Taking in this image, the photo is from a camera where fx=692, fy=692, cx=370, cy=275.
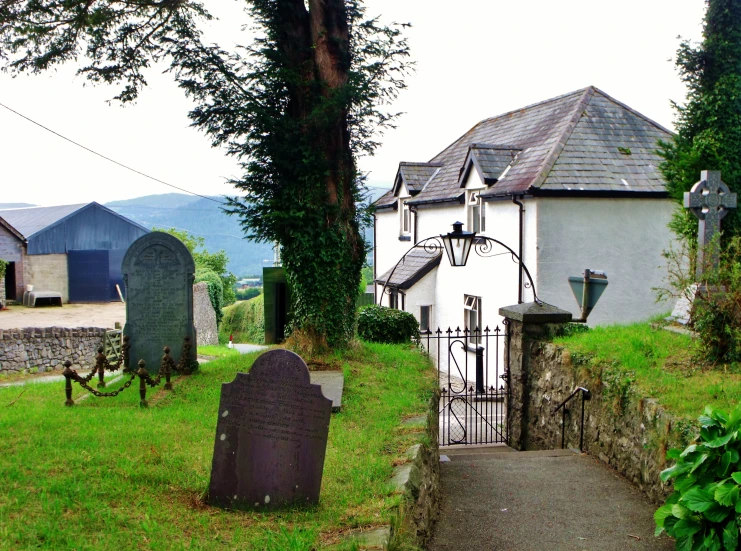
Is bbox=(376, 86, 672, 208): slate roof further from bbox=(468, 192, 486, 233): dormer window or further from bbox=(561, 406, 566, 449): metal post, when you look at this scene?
bbox=(561, 406, 566, 449): metal post

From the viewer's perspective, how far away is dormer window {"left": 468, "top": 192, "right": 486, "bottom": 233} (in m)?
20.8

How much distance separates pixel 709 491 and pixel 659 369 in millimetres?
3576

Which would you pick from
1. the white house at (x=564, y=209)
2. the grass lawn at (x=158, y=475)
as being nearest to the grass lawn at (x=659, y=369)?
the grass lawn at (x=158, y=475)

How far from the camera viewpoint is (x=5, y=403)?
9.61m

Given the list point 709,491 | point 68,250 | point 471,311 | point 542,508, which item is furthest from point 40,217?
point 709,491

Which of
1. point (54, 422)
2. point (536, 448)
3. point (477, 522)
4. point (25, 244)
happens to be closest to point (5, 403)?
point (54, 422)

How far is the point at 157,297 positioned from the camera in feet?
36.8

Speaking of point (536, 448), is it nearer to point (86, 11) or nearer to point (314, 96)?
point (314, 96)

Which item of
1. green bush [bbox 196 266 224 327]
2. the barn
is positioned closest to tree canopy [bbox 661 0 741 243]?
green bush [bbox 196 266 224 327]

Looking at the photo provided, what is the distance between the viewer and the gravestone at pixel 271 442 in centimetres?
532

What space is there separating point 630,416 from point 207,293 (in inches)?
1130

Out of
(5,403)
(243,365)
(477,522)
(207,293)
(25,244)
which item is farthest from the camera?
(25,244)

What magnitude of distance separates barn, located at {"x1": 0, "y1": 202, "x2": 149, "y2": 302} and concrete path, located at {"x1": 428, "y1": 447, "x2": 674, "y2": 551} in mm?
35311

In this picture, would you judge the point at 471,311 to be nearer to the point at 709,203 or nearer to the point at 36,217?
the point at 709,203
